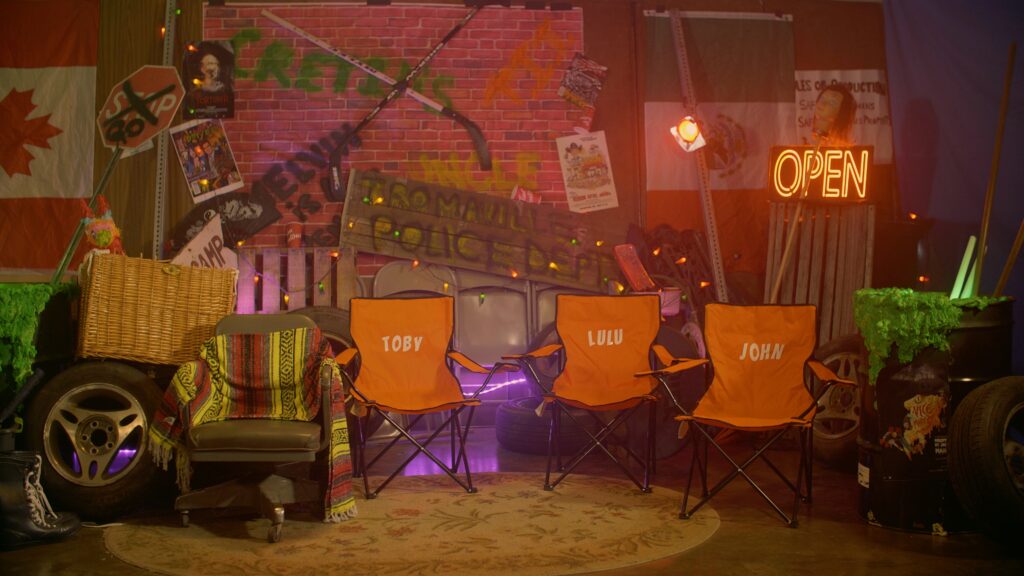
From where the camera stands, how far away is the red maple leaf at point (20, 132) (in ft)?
20.3

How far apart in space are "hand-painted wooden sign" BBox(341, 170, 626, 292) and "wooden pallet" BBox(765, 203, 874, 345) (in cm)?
111

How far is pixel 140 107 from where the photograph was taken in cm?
621

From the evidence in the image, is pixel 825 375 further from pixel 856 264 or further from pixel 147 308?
pixel 147 308

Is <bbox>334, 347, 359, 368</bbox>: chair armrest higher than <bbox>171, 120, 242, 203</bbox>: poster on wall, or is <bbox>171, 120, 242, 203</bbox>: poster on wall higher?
<bbox>171, 120, 242, 203</bbox>: poster on wall

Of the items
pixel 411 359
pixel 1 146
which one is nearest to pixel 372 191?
pixel 411 359

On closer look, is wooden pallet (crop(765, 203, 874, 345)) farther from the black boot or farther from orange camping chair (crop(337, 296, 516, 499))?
the black boot

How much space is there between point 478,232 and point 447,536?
2.83 m

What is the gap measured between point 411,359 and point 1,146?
11.3ft

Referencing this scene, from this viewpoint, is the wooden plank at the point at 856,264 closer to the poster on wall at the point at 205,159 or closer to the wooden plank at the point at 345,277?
the wooden plank at the point at 345,277

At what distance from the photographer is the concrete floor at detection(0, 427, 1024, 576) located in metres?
3.47

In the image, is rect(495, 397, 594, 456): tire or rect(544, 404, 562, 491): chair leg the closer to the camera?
rect(544, 404, 562, 491): chair leg

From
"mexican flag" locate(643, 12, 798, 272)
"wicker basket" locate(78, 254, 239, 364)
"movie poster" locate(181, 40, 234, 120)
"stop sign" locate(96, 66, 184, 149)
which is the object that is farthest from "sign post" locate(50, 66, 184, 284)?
"mexican flag" locate(643, 12, 798, 272)

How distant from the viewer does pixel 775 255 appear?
19.9 ft

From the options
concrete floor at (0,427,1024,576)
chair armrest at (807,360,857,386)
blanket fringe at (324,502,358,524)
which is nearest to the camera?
concrete floor at (0,427,1024,576)
